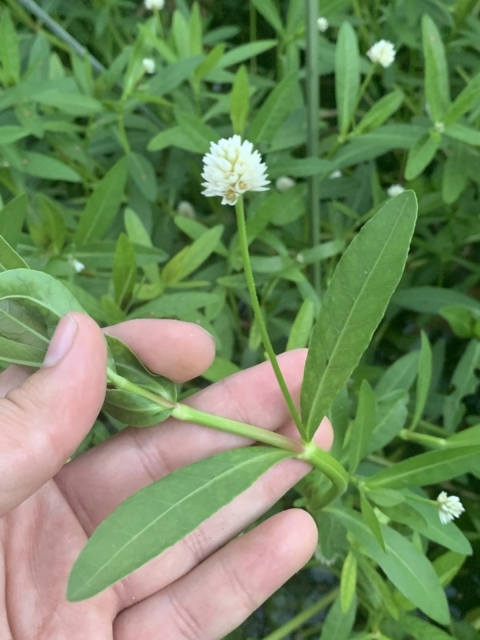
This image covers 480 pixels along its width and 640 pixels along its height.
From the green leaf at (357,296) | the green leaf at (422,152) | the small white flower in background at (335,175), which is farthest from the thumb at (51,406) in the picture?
the small white flower in background at (335,175)

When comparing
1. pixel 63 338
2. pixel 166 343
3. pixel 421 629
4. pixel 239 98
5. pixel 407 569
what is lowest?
pixel 421 629

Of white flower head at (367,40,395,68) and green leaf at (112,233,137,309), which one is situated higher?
white flower head at (367,40,395,68)

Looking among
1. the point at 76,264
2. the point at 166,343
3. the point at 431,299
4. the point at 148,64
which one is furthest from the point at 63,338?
the point at 431,299

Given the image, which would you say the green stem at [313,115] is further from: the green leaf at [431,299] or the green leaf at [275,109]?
the green leaf at [431,299]

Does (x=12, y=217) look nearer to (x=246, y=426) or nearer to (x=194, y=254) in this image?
(x=194, y=254)

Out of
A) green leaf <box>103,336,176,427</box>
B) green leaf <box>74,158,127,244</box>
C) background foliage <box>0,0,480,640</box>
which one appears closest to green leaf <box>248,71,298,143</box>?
background foliage <box>0,0,480,640</box>

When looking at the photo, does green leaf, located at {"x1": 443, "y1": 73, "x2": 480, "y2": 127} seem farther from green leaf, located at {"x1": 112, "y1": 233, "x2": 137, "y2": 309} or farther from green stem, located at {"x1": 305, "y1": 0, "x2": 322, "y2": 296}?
green leaf, located at {"x1": 112, "y1": 233, "x2": 137, "y2": 309}

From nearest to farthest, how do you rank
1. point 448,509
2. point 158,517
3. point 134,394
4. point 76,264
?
point 158,517 < point 134,394 < point 448,509 < point 76,264
